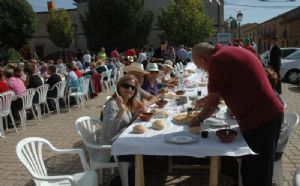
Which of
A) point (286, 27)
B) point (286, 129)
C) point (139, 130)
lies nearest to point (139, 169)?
point (139, 130)

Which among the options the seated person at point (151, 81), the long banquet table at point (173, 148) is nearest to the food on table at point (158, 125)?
the long banquet table at point (173, 148)

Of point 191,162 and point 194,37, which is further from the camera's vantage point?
point 194,37

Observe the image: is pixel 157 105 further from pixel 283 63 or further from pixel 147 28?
pixel 147 28

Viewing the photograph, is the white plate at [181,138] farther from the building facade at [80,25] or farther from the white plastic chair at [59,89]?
the building facade at [80,25]

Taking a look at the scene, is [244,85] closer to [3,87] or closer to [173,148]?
[173,148]

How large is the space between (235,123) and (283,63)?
440 inches

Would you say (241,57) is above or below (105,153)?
above

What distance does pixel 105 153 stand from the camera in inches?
145

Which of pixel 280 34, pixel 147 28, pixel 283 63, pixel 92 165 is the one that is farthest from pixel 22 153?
pixel 280 34

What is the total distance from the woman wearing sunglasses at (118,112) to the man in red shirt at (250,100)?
3.41ft

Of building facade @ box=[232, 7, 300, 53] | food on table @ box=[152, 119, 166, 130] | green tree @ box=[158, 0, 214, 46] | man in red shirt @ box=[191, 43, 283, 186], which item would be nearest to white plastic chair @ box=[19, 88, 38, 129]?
food on table @ box=[152, 119, 166, 130]

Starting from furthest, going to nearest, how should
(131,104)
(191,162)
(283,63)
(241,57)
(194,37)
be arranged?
(194,37), (283,63), (191,162), (131,104), (241,57)

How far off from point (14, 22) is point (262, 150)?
3097 cm

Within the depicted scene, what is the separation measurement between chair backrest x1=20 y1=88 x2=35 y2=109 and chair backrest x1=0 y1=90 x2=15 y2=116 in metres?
0.44
